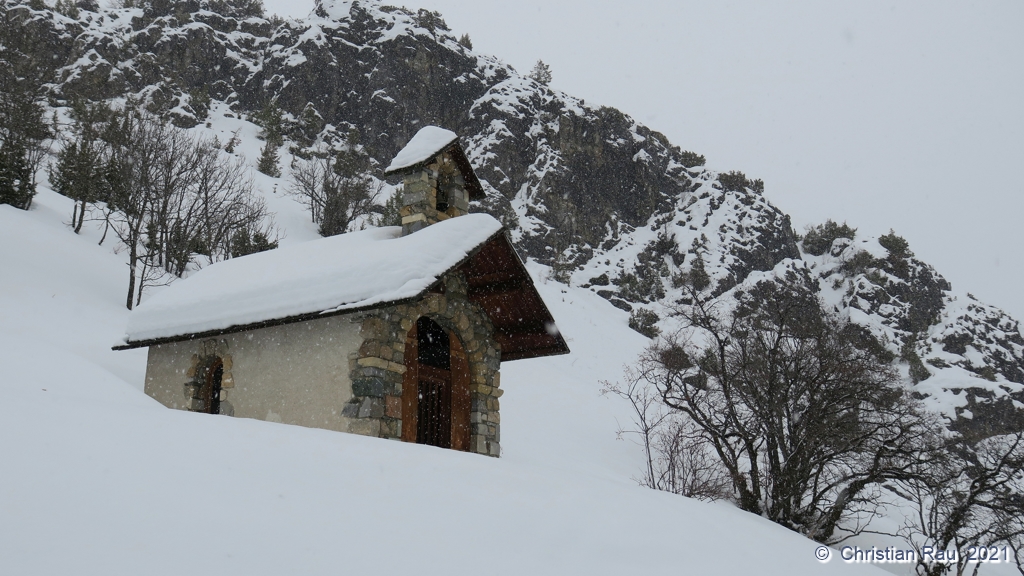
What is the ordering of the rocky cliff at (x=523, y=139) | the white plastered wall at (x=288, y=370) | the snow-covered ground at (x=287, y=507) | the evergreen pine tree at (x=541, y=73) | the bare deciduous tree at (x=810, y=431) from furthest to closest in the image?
1. the evergreen pine tree at (x=541, y=73)
2. the rocky cliff at (x=523, y=139)
3. the bare deciduous tree at (x=810, y=431)
4. the white plastered wall at (x=288, y=370)
5. the snow-covered ground at (x=287, y=507)

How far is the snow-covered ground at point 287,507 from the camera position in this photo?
3156 mm

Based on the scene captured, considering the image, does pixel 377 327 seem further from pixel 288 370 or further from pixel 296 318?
pixel 288 370

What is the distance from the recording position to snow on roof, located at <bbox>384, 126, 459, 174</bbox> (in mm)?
10562

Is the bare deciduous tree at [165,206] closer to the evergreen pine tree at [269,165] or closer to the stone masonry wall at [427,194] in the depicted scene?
the evergreen pine tree at [269,165]

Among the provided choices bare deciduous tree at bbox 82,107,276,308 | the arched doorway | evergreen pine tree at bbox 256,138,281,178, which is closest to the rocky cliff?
evergreen pine tree at bbox 256,138,281,178

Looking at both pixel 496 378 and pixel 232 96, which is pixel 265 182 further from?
pixel 496 378

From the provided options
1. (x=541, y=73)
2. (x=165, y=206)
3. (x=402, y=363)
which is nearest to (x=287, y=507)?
(x=402, y=363)

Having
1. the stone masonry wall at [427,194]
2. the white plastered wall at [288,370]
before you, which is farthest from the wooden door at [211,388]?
the stone masonry wall at [427,194]

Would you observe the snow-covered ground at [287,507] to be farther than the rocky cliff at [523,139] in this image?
No

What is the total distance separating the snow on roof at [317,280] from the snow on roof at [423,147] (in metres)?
1.13

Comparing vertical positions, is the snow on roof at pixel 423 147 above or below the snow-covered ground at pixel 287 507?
above

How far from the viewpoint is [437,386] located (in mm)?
10242

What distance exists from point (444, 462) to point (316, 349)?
13.3ft

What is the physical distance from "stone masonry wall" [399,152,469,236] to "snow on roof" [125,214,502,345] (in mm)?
445
